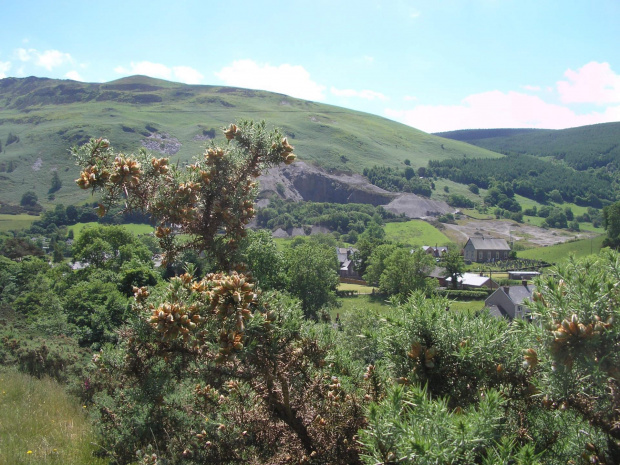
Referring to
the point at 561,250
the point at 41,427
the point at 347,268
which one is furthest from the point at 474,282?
the point at 41,427

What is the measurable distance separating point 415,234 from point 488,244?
90.0ft

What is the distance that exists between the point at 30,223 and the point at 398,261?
98773 mm

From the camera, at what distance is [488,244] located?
381 feet

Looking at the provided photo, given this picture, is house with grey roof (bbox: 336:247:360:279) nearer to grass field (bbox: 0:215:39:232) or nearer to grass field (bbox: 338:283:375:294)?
grass field (bbox: 338:283:375:294)

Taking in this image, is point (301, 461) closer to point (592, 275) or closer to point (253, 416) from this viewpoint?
point (253, 416)

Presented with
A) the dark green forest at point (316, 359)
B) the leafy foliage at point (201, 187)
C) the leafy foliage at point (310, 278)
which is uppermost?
the leafy foliage at point (201, 187)

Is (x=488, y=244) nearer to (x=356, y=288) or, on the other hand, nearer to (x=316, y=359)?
(x=356, y=288)

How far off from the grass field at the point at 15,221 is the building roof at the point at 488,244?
11837cm

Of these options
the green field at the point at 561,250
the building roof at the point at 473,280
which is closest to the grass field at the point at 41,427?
the building roof at the point at 473,280

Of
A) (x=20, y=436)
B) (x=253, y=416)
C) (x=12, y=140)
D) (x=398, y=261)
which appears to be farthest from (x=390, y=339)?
(x=12, y=140)

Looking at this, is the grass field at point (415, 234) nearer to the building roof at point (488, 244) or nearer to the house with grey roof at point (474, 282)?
the building roof at point (488, 244)

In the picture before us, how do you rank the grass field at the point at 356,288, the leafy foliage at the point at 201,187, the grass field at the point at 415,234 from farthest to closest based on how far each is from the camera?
1. the grass field at the point at 415,234
2. the grass field at the point at 356,288
3. the leafy foliage at the point at 201,187

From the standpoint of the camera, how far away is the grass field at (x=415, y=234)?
130m

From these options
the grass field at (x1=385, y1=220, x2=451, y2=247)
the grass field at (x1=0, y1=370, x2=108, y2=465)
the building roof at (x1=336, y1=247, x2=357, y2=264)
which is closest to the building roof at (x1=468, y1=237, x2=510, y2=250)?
the grass field at (x1=385, y1=220, x2=451, y2=247)
